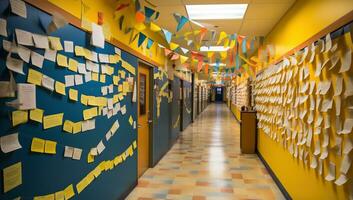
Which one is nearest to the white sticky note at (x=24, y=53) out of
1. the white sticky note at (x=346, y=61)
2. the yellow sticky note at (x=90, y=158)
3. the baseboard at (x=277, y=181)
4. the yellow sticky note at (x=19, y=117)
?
the yellow sticky note at (x=19, y=117)

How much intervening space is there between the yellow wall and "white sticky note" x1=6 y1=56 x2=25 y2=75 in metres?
2.19

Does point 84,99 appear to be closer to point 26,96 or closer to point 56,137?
point 56,137

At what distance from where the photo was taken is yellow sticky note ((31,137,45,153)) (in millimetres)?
1737

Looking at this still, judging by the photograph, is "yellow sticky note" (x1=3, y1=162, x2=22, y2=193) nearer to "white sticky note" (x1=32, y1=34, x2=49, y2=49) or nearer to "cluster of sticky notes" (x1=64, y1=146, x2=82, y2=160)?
"cluster of sticky notes" (x1=64, y1=146, x2=82, y2=160)

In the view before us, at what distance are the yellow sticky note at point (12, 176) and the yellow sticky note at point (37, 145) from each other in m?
0.14

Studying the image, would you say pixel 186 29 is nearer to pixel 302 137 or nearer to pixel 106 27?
pixel 106 27

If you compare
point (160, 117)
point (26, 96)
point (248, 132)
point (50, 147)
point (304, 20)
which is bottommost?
point (248, 132)

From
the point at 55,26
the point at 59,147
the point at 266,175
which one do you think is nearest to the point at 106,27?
the point at 55,26

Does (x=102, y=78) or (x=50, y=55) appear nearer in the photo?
(x=50, y=55)

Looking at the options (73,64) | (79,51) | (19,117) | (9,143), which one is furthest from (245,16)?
(9,143)

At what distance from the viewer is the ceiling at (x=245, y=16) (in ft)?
11.8

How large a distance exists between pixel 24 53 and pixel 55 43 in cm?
34

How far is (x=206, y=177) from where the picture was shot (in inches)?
185

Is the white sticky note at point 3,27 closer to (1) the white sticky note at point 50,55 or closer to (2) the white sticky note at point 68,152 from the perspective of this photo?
(1) the white sticky note at point 50,55
